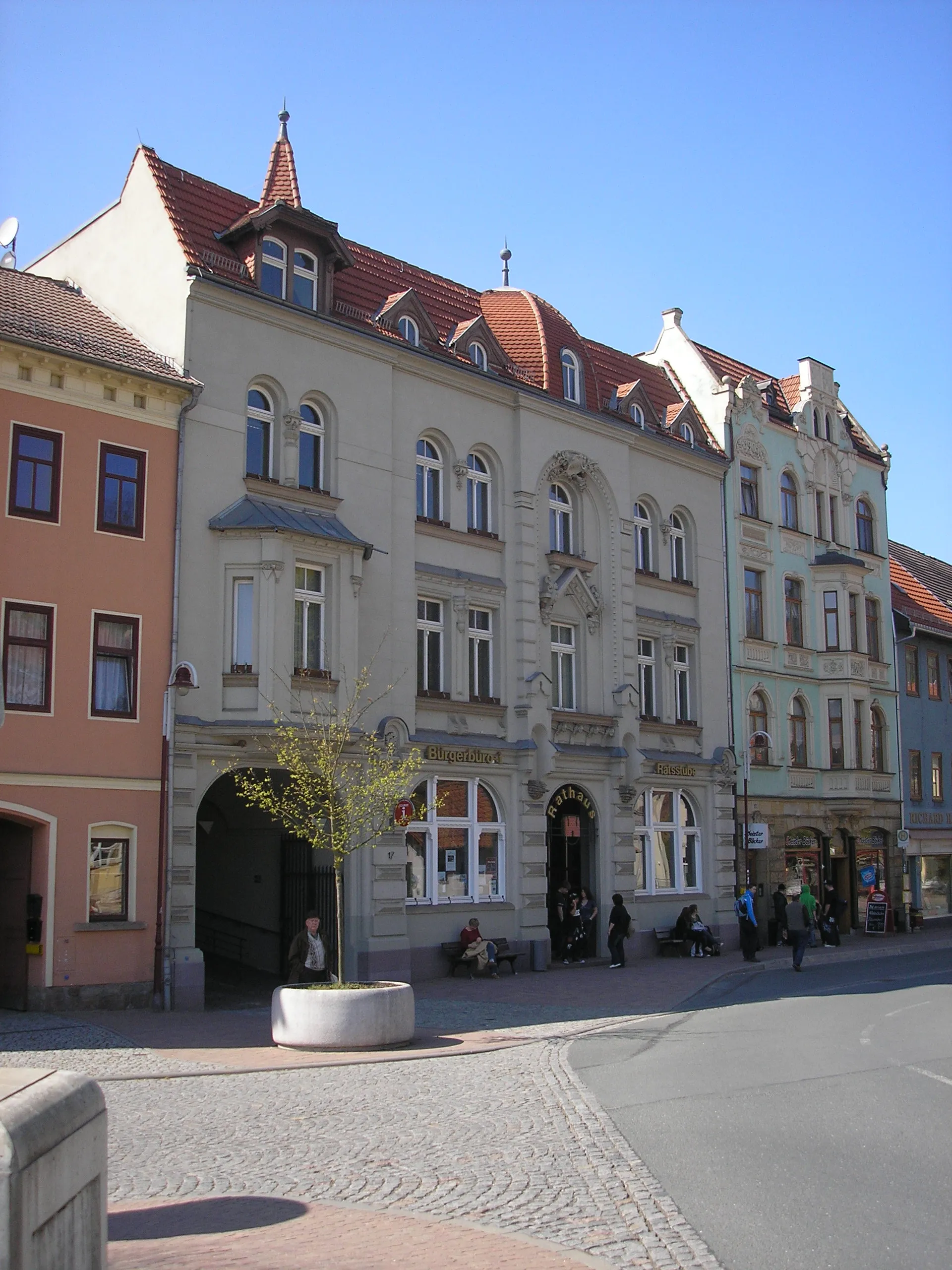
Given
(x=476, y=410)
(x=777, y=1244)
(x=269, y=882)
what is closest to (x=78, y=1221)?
(x=777, y=1244)

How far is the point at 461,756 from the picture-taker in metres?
26.8

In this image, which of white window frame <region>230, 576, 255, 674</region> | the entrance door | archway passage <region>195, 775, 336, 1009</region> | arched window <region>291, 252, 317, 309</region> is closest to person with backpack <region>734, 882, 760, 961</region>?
archway passage <region>195, 775, 336, 1009</region>

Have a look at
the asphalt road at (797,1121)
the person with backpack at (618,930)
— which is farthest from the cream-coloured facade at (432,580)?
the asphalt road at (797,1121)

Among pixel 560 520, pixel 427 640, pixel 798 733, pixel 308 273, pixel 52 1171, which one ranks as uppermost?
pixel 308 273

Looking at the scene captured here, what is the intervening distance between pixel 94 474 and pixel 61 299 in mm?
5416

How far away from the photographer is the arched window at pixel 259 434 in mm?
24125

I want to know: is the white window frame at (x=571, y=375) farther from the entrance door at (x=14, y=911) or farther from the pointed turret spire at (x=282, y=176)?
the entrance door at (x=14, y=911)

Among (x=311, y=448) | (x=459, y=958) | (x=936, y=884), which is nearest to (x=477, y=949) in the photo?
(x=459, y=958)

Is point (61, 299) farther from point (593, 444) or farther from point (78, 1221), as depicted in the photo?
point (78, 1221)

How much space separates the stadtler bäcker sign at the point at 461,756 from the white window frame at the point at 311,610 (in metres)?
3.59

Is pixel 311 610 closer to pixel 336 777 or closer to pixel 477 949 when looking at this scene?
pixel 336 777

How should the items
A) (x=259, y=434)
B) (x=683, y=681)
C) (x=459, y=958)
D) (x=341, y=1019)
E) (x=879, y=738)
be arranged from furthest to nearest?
(x=879, y=738)
(x=683, y=681)
(x=459, y=958)
(x=259, y=434)
(x=341, y=1019)

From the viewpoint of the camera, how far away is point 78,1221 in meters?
5.38

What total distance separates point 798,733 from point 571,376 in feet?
42.6
